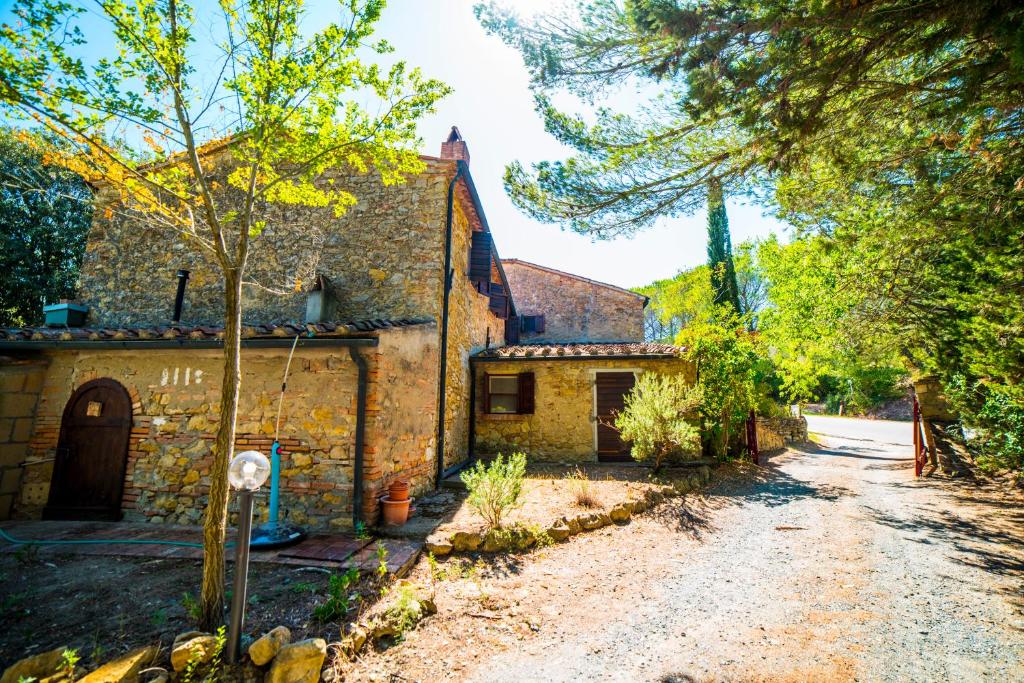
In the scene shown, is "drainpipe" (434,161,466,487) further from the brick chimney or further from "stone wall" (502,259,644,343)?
"stone wall" (502,259,644,343)

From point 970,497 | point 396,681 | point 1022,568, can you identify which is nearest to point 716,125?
point 1022,568

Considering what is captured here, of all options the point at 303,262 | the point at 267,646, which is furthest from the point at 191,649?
the point at 303,262

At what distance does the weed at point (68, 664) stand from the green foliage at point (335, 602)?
139 centimetres

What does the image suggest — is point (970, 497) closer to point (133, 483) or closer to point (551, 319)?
point (551, 319)

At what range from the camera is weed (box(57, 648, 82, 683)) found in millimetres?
2571

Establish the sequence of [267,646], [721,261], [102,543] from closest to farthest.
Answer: [267,646] → [102,543] → [721,261]

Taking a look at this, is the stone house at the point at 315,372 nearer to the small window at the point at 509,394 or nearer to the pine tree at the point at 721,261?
the small window at the point at 509,394

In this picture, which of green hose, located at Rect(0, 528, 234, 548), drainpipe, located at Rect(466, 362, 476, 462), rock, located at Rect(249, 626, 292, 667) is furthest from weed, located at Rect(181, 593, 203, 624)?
drainpipe, located at Rect(466, 362, 476, 462)

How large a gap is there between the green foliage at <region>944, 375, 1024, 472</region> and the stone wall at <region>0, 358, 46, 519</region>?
1525 cm

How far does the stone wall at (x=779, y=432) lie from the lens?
15.0 meters

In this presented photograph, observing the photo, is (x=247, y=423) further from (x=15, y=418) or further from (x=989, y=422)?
(x=989, y=422)

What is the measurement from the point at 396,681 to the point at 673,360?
9.03m

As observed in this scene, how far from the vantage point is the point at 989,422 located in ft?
27.1

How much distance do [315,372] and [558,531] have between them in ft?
12.9
